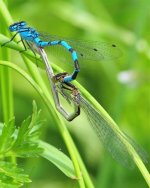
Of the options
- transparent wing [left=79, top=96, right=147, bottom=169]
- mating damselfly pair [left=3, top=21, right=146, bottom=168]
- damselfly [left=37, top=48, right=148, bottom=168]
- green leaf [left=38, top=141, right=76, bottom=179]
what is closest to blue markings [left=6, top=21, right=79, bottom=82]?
mating damselfly pair [left=3, top=21, right=146, bottom=168]

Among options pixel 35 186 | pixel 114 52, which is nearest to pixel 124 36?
pixel 35 186

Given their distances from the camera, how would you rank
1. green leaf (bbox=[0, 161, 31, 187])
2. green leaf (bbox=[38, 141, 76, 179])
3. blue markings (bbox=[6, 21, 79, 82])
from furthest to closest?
blue markings (bbox=[6, 21, 79, 82]) < green leaf (bbox=[38, 141, 76, 179]) < green leaf (bbox=[0, 161, 31, 187])

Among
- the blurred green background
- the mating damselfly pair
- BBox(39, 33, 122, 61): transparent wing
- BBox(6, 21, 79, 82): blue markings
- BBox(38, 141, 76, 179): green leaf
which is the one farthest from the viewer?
the blurred green background

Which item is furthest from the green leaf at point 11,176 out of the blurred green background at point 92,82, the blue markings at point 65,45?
the blurred green background at point 92,82

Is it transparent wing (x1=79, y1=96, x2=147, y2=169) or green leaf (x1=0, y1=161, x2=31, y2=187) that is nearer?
green leaf (x1=0, y1=161, x2=31, y2=187)

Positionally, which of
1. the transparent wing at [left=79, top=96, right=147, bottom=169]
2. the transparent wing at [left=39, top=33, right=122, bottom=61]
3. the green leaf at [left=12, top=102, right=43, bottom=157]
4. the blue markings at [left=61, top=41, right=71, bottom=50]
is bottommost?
the transparent wing at [left=79, top=96, right=147, bottom=169]

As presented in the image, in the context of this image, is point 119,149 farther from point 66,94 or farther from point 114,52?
point 114,52

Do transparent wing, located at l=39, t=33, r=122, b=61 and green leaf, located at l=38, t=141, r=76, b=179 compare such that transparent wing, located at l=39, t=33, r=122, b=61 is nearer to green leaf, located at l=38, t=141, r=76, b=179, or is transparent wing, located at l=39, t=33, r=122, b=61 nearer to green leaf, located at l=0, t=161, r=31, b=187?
green leaf, located at l=38, t=141, r=76, b=179

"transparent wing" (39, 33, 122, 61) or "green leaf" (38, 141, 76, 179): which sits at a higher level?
"transparent wing" (39, 33, 122, 61)
